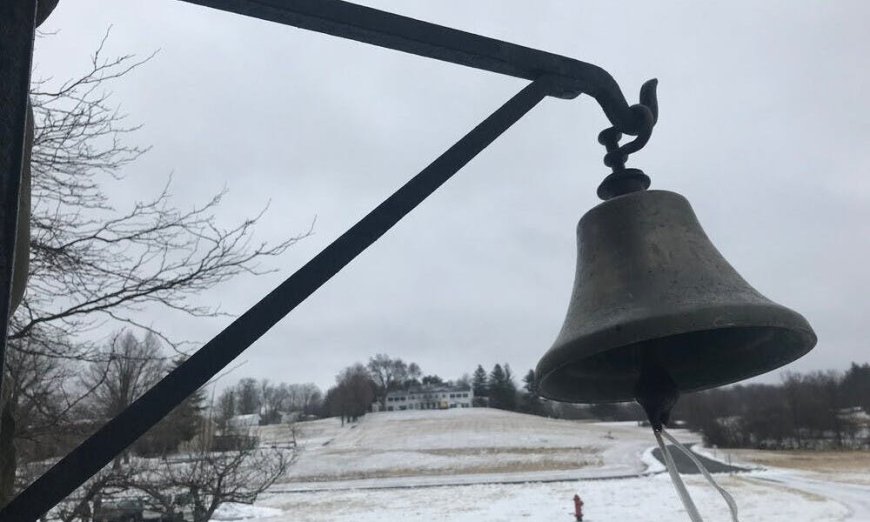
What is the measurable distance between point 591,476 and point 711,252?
34690 mm

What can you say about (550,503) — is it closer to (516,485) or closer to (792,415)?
(516,485)

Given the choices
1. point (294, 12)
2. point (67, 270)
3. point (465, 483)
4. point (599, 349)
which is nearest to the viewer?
point (294, 12)

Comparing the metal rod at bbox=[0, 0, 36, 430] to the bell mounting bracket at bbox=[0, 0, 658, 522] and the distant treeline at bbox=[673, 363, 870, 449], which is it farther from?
the distant treeline at bbox=[673, 363, 870, 449]

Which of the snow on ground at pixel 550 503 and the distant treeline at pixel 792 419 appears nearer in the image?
the snow on ground at pixel 550 503

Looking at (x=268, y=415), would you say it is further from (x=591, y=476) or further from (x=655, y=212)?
(x=655, y=212)

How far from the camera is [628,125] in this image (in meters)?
1.89

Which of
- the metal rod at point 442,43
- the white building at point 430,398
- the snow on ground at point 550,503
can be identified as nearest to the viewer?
the metal rod at point 442,43

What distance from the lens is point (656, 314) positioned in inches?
63.7

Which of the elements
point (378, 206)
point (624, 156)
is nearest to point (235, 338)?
point (378, 206)

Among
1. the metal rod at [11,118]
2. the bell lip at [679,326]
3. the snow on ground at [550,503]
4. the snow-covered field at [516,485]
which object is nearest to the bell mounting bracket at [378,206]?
the metal rod at [11,118]

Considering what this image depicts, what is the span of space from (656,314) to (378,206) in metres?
0.72

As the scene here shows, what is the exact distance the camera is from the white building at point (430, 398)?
120 m

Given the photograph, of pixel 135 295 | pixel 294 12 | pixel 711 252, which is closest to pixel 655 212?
pixel 711 252

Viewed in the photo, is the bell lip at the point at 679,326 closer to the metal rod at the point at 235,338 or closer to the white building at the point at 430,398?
the metal rod at the point at 235,338
